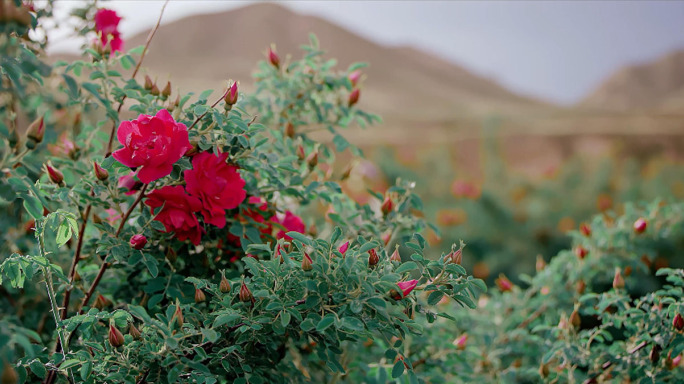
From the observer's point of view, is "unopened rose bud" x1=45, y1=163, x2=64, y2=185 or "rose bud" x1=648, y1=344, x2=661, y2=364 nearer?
"unopened rose bud" x1=45, y1=163, x2=64, y2=185

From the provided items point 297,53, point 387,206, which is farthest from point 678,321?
point 297,53

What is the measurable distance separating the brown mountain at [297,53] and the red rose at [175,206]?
1376cm

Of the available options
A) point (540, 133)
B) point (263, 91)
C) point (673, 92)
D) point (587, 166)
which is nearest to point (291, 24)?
point (540, 133)

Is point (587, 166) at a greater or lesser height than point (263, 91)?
lesser

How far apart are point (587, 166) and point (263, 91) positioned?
4128mm

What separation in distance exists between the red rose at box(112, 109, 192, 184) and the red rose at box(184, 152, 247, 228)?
0.14 ft

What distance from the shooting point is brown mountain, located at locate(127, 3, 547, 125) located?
16391 millimetres

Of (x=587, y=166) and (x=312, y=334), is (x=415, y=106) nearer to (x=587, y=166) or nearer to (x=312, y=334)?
(x=587, y=166)

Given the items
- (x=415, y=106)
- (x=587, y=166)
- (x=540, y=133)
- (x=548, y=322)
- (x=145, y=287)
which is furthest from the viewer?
(x=415, y=106)

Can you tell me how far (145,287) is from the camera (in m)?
0.96

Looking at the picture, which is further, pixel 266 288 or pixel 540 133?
pixel 540 133

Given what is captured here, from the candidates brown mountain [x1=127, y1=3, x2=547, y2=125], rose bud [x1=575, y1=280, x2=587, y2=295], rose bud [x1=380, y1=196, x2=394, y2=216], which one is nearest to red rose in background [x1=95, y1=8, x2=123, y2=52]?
rose bud [x1=380, y1=196, x2=394, y2=216]

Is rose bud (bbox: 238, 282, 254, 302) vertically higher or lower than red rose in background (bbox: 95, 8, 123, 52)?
Answer: lower

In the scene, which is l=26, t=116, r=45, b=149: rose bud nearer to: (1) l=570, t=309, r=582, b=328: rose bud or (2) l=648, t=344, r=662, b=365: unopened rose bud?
(1) l=570, t=309, r=582, b=328: rose bud
